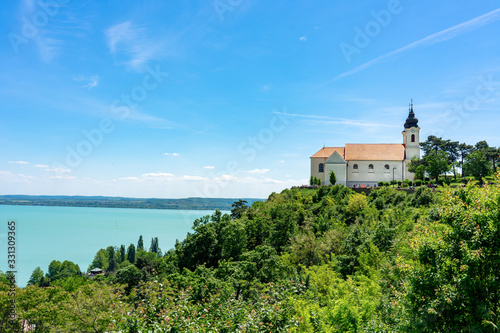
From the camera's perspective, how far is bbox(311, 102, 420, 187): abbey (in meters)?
50.2

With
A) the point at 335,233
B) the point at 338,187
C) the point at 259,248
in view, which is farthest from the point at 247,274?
the point at 338,187

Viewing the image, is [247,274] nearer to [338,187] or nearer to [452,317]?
[452,317]

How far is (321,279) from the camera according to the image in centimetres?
1591

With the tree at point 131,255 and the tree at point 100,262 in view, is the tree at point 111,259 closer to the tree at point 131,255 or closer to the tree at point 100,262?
the tree at point 100,262

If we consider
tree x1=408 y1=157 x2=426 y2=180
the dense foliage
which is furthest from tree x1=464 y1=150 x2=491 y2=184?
the dense foliage

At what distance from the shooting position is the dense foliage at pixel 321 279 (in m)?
6.36

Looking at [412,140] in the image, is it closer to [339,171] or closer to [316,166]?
[339,171]

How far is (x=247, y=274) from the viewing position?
65.5 ft

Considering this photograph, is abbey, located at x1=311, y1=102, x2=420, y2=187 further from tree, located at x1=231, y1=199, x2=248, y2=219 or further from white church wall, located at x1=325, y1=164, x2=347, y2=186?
tree, located at x1=231, y1=199, x2=248, y2=219

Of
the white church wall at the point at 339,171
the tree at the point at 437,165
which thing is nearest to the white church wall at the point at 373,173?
the white church wall at the point at 339,171

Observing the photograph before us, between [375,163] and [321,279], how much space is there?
38.9 metres

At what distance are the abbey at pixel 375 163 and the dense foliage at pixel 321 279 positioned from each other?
10363mm

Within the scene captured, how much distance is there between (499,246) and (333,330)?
3985 millimetres

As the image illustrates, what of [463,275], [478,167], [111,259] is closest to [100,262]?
[111,259]
